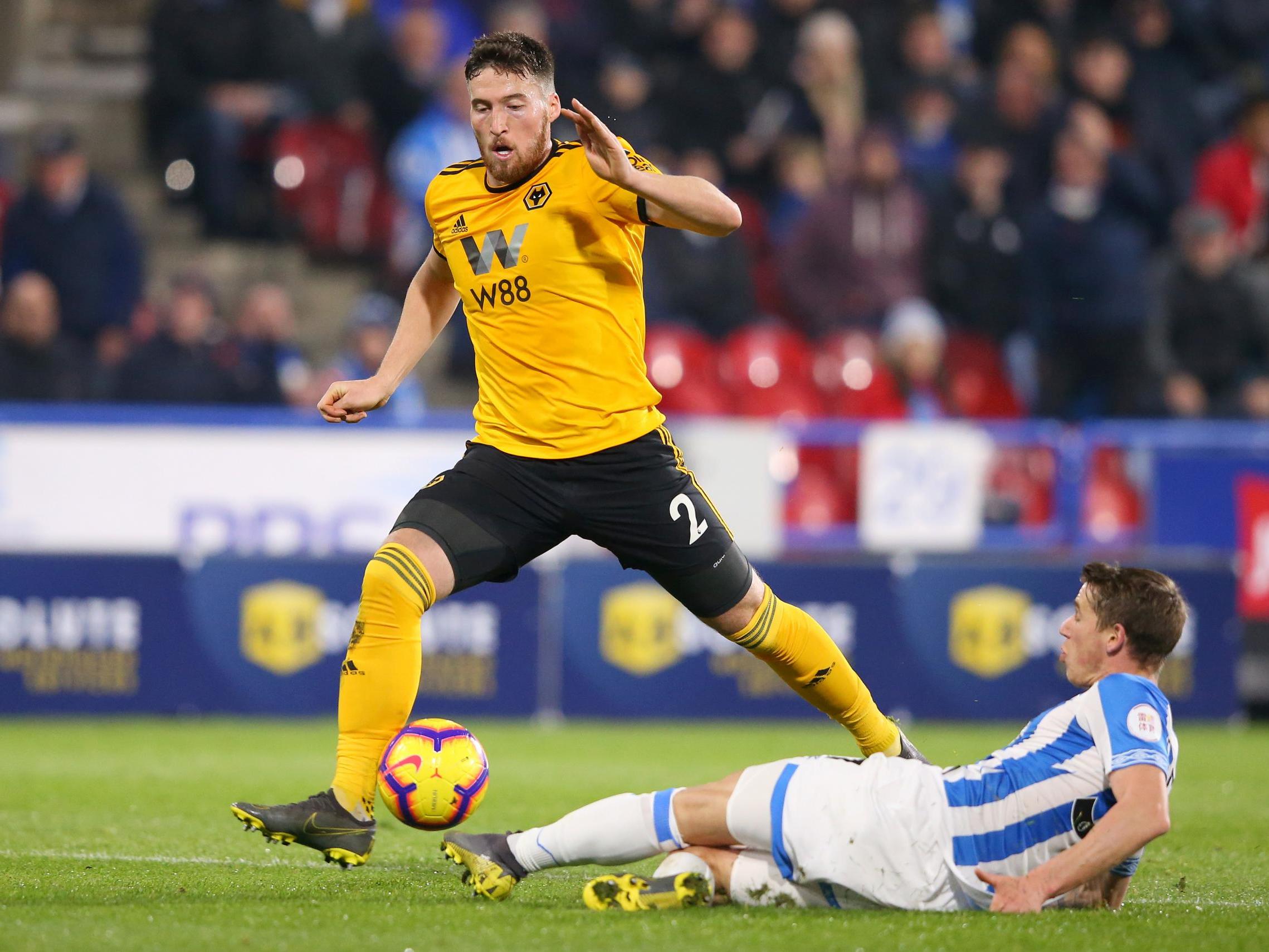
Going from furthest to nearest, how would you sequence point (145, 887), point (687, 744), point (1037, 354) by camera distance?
point (1037, 354) < point (687, 744) < point (145, 887)

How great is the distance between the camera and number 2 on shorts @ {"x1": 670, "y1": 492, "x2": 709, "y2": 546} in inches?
209

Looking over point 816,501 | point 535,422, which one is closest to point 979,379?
point 816,501

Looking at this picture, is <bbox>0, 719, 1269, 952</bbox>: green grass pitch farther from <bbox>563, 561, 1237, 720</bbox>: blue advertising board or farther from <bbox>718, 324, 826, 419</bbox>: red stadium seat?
<bbox>718, 324, 826, 419</bbox>: red stadium seat

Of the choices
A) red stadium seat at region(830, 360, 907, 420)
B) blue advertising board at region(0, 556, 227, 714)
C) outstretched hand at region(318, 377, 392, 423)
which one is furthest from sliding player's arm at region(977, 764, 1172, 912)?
red stadium seat at region(830, 360, 907, 420)

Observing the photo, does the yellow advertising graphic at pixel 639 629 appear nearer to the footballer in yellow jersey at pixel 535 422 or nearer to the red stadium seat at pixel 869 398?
the red stadium seat at pixel 869 398

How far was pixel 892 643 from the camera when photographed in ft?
35.8

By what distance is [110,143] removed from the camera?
1501 cm

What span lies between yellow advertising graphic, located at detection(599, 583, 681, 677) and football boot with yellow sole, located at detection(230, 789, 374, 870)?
5.69 meters

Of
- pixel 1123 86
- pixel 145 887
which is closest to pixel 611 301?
pixel 145 887

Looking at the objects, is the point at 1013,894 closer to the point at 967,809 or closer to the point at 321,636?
the point at 967,809

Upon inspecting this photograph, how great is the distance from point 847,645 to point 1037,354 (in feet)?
11.8

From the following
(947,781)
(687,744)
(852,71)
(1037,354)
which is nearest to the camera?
(947,781)

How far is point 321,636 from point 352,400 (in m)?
5.46

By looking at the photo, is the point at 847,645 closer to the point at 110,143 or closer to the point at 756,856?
the point at 756,856
